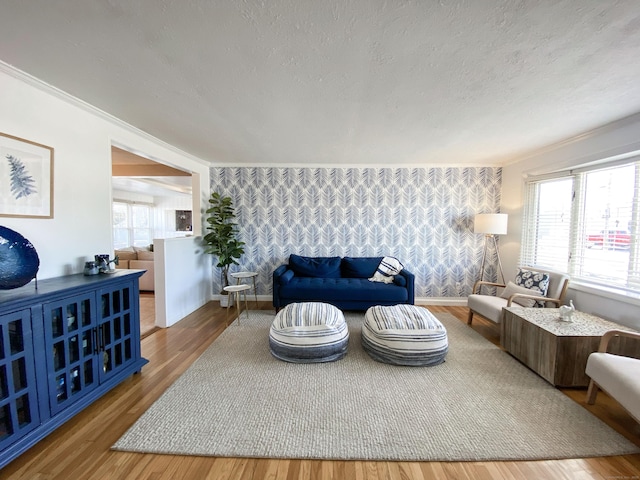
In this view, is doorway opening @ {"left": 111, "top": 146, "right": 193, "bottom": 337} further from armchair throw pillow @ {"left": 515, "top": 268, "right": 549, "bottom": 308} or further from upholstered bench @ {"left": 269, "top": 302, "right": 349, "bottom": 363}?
armchair throw pillow @ {"left": 515, "top": 268, "right": 549, "bottom": 308}

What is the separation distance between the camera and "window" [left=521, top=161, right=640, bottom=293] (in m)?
2.60

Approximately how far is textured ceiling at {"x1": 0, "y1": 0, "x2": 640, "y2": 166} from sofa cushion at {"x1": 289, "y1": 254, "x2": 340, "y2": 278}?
2.17 metres

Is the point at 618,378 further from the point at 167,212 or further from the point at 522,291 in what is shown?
the point at 167,212

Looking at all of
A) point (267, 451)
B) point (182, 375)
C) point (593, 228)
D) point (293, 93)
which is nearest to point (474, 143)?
point (593, 228)

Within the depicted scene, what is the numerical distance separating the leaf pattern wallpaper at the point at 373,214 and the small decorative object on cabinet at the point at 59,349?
2.55 meters

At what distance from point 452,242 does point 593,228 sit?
5.73ft

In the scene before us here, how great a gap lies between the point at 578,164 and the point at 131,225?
10.7 meters

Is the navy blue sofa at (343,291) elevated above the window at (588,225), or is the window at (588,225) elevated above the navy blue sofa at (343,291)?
the window at (588,225)

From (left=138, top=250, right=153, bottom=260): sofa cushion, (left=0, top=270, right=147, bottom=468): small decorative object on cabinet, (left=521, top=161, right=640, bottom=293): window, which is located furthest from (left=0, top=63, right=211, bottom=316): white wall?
(left=521, top=161, right=640, bottom=293): window

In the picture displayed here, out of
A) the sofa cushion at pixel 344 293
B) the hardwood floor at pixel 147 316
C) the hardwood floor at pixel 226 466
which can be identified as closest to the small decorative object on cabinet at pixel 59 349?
the hardwood floor at pixel 226 466

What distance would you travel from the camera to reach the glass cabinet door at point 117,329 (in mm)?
2021

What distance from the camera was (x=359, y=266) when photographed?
14.0ft

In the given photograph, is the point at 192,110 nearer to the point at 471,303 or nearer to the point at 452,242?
the point at 471,303

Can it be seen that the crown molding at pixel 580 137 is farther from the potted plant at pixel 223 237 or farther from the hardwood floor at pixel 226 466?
the potted plant at pixel 223 237
